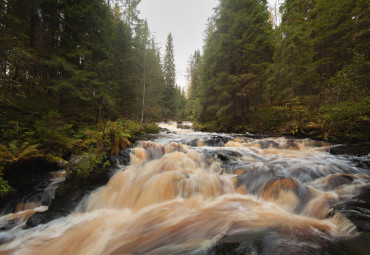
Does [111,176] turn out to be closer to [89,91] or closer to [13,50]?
[13,50]

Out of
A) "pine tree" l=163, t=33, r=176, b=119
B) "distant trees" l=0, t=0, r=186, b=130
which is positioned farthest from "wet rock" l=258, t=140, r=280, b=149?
"pine tree" l=163, t=33, r=176, b=119

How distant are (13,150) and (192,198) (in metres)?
5.40

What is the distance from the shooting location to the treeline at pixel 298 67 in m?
6.91

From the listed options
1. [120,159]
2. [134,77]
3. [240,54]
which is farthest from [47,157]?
[240,54]

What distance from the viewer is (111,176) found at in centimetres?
478

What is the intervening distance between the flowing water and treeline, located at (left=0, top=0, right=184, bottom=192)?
5.91 ft

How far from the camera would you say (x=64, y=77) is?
935 centimetres

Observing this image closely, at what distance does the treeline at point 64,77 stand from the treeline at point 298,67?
681cm

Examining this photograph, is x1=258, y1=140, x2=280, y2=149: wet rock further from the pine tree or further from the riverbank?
the pine tree

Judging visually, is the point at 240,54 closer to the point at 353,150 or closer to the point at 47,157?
the point at 353,150

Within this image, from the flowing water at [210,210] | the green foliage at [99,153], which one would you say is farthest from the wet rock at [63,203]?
the green foliage at [99,153]

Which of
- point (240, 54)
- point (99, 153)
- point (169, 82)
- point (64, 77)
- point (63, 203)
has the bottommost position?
point (63, 203)

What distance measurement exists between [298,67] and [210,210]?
1130 centimetres

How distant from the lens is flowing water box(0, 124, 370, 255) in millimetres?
2164
